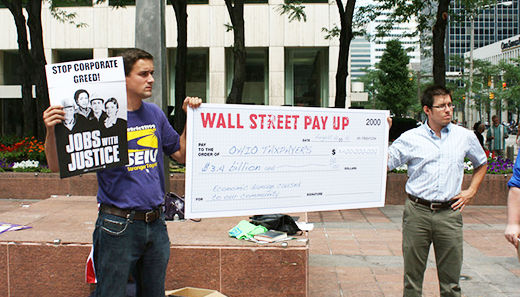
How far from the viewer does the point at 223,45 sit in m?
31.7

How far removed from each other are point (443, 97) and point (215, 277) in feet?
8.06

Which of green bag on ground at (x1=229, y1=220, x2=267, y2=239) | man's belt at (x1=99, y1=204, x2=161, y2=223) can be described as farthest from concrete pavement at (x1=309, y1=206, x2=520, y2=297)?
man's belt at (x1=99, y1=204, x2=161, y2=223)

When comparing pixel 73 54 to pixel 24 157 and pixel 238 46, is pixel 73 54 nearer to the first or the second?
pixel 24 157

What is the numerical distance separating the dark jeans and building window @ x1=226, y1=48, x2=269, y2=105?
2963 centimetres

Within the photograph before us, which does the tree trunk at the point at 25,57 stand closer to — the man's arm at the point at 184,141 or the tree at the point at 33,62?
the tree at the point at 33,62

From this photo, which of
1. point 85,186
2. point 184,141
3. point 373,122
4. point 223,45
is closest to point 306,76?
point 223,45

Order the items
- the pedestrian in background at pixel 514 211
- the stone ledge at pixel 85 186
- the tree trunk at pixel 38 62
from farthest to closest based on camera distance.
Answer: the tree trunk at pixel 38 62 < the stone ledge at pixel 85 186 < the pedestrian in background at pixel 514 211

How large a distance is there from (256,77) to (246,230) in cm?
2907

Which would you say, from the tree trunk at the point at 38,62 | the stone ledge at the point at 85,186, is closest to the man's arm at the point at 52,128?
the stone ledge at the point at 85,186

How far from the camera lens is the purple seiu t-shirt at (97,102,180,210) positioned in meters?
3.41

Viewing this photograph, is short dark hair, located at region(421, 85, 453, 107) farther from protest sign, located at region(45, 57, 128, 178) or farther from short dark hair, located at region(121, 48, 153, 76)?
protest sign, located at region(45, 57, 128, 178)

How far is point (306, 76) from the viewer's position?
34688 mm

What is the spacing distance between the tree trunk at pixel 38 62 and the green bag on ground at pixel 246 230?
36.5 ft

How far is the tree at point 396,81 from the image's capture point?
63.1 m
